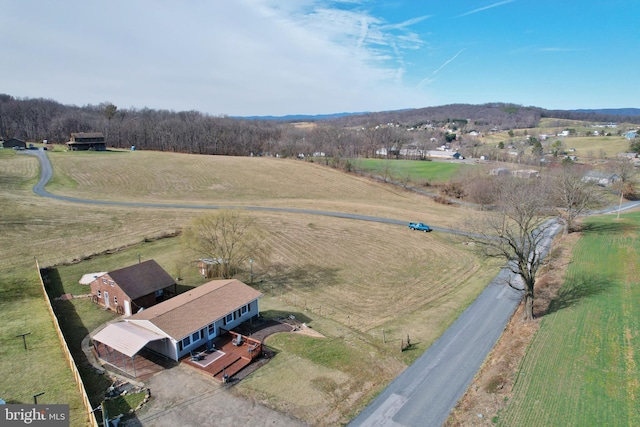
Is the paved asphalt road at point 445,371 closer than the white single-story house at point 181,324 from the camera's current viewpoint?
Yes

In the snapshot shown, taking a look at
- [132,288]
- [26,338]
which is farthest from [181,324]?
[26,338]

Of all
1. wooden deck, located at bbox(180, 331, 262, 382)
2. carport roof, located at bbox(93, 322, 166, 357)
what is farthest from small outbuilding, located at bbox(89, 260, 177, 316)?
wooden deck, located at bbox(180, 331, 262, 382)

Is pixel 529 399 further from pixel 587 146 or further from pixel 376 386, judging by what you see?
pixel 587 146

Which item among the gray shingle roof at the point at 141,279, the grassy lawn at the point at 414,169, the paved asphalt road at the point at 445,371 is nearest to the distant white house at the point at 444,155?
the grassy lawn at the point at 414,169

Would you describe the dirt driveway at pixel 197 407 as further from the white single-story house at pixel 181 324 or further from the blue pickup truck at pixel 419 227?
the blue pickup truck at pixel 419 227

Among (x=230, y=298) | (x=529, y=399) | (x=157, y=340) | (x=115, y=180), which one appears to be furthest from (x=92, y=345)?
(x=115, y=180)

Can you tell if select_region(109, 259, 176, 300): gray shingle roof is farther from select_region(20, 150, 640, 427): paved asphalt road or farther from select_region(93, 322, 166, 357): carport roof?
select_region(20, 150, 640, 427): paved asphalt road

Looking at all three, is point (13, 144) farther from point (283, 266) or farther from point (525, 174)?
point (525, 174)
